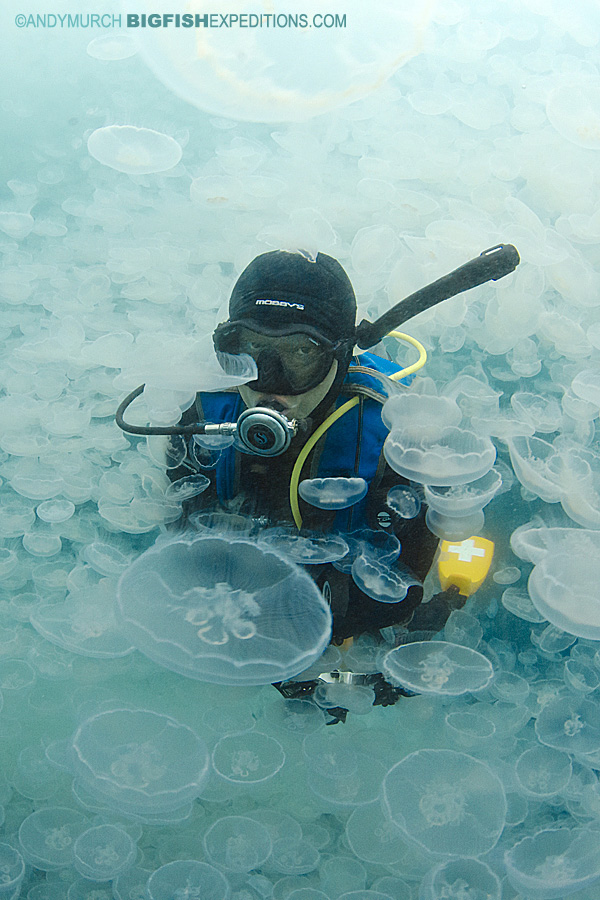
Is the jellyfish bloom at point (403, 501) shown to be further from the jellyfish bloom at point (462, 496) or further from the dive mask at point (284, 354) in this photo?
the dive mask at point (284, 354)

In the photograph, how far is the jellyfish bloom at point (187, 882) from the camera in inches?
94.7

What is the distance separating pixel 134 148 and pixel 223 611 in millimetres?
3161

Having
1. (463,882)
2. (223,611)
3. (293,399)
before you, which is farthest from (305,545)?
(463,882)


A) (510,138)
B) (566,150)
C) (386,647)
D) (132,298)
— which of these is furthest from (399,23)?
(386,647)

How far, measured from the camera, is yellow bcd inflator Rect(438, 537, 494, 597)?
114 inches

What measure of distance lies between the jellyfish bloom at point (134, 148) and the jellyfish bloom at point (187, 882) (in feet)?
12.7

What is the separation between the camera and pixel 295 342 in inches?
87.0

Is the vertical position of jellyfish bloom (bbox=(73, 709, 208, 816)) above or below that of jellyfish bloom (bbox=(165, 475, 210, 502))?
below

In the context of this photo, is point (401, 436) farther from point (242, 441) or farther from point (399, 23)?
point (399, 23)

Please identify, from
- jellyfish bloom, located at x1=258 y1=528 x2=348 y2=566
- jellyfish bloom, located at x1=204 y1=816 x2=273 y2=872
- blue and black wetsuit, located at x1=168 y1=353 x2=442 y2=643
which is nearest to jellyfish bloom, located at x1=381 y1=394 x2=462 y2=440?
blue and black wetsuit, located at x1=168 y1=353 x2=442 y2=643

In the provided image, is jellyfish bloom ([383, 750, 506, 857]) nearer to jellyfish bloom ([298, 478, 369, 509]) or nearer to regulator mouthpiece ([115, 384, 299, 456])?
jellyfish bloom ([298, 478, 369, 509])

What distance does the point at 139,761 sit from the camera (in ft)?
7.58

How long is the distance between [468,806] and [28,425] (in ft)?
9.79

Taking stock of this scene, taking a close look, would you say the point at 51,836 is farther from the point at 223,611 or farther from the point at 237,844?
the point at 223,611
